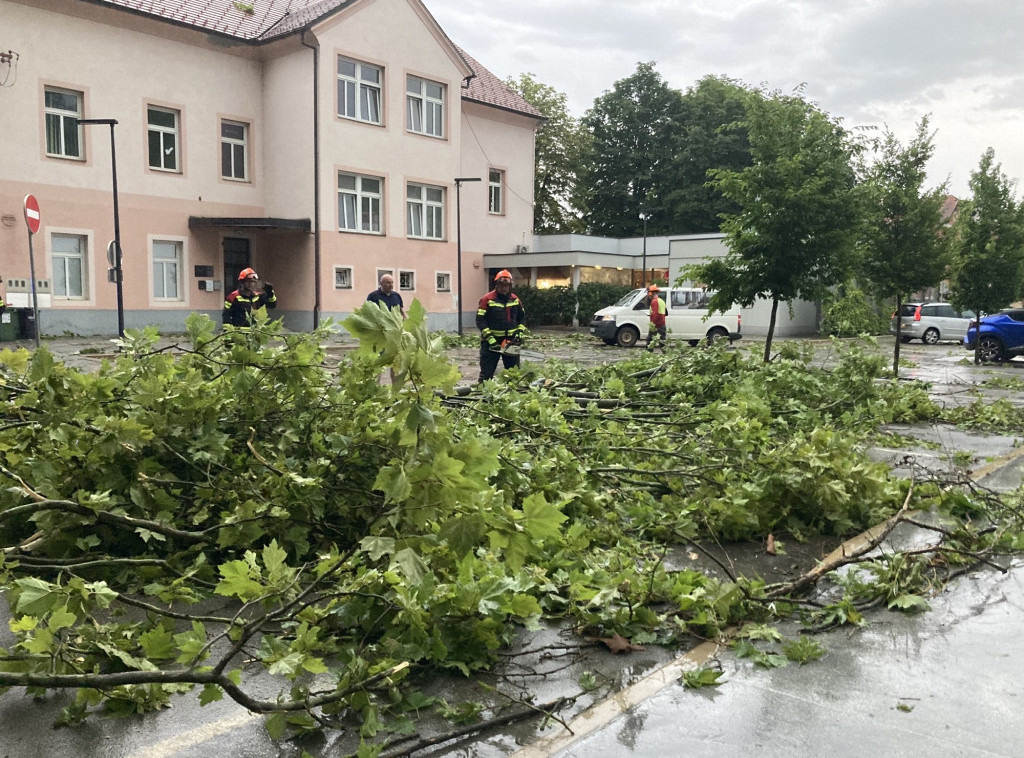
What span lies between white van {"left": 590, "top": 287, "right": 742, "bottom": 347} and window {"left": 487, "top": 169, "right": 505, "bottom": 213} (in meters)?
12.2

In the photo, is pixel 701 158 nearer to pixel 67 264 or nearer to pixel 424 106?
pixel 424 106

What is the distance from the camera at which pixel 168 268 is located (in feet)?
90.4

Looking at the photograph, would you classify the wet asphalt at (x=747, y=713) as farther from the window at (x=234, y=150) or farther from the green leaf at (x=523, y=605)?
the window at (x=234, y=150)

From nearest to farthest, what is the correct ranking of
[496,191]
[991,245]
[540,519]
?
[540,519] → [991,245] → [496,191]

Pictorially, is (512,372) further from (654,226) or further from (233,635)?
(654,226)

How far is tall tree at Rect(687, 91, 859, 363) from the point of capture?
15.3 metres

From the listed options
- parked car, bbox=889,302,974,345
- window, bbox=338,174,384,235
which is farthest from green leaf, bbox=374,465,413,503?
parked car, bbox=889,302,974,345

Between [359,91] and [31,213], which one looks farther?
[359,91]

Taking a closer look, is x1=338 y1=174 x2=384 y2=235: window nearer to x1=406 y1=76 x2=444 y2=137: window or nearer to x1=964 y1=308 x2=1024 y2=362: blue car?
x1=406 y1=76 x2=444 y2=137: window

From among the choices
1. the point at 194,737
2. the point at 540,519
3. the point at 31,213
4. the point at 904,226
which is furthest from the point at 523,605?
the point at 904,226

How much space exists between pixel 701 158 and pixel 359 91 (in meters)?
32.8

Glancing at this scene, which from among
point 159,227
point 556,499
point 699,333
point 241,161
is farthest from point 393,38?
point 556,499

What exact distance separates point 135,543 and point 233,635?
5.63ft

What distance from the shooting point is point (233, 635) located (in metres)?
3.24
